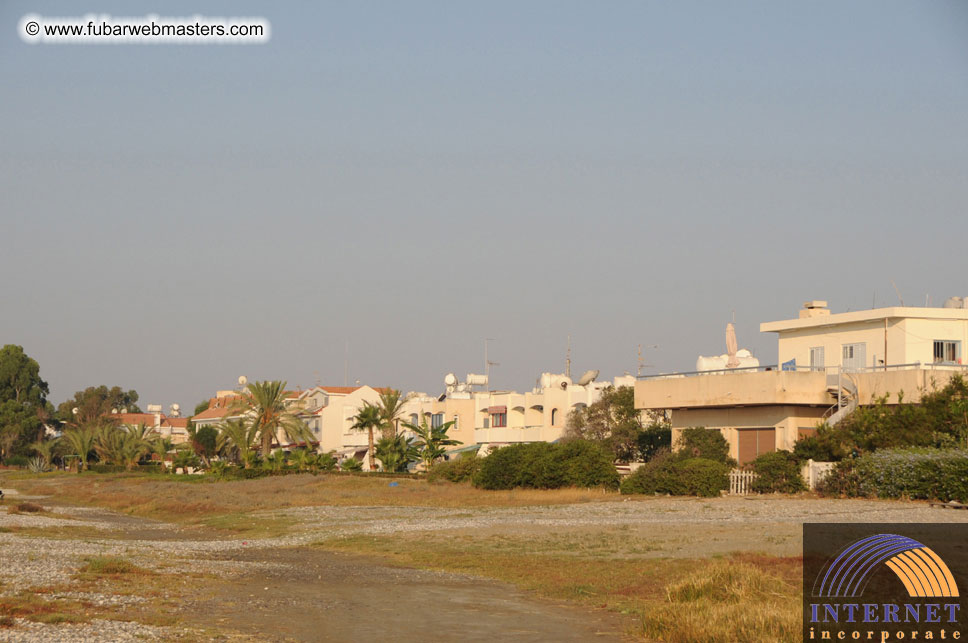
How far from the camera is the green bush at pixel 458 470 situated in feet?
171

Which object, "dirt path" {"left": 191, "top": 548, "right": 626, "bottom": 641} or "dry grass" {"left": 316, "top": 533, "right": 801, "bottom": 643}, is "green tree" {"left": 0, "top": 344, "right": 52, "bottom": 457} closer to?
"dry grass" {"left": 316, "top": 533, "right": 801, "bottom": 643}

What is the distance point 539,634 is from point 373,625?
7.92 ft

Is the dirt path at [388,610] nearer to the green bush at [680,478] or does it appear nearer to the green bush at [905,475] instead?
the green bush at [905,475]

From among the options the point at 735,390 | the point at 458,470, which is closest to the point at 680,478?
the point at 735,390

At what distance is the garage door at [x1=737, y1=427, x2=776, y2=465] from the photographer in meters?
41.8

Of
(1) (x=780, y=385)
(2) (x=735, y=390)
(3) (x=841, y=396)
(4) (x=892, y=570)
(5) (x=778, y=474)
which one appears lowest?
(4) (x=892, y=570)

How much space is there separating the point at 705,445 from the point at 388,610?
94.8 ft

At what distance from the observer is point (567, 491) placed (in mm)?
42625

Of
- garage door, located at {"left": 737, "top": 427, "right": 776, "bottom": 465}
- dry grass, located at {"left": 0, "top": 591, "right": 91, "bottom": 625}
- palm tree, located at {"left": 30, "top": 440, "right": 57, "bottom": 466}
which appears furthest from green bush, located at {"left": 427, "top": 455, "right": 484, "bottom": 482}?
palm tree, located at {"left": 30, "top": 440, "right": 57, "bottom": 466}

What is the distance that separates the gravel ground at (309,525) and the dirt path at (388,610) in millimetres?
1353

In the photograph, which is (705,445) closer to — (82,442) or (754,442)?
(754,442)

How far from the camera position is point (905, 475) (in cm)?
3173

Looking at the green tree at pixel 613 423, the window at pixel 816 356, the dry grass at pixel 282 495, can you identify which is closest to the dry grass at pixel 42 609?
the dry grass at pixel 282 495

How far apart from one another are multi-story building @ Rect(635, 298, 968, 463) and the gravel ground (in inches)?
265
